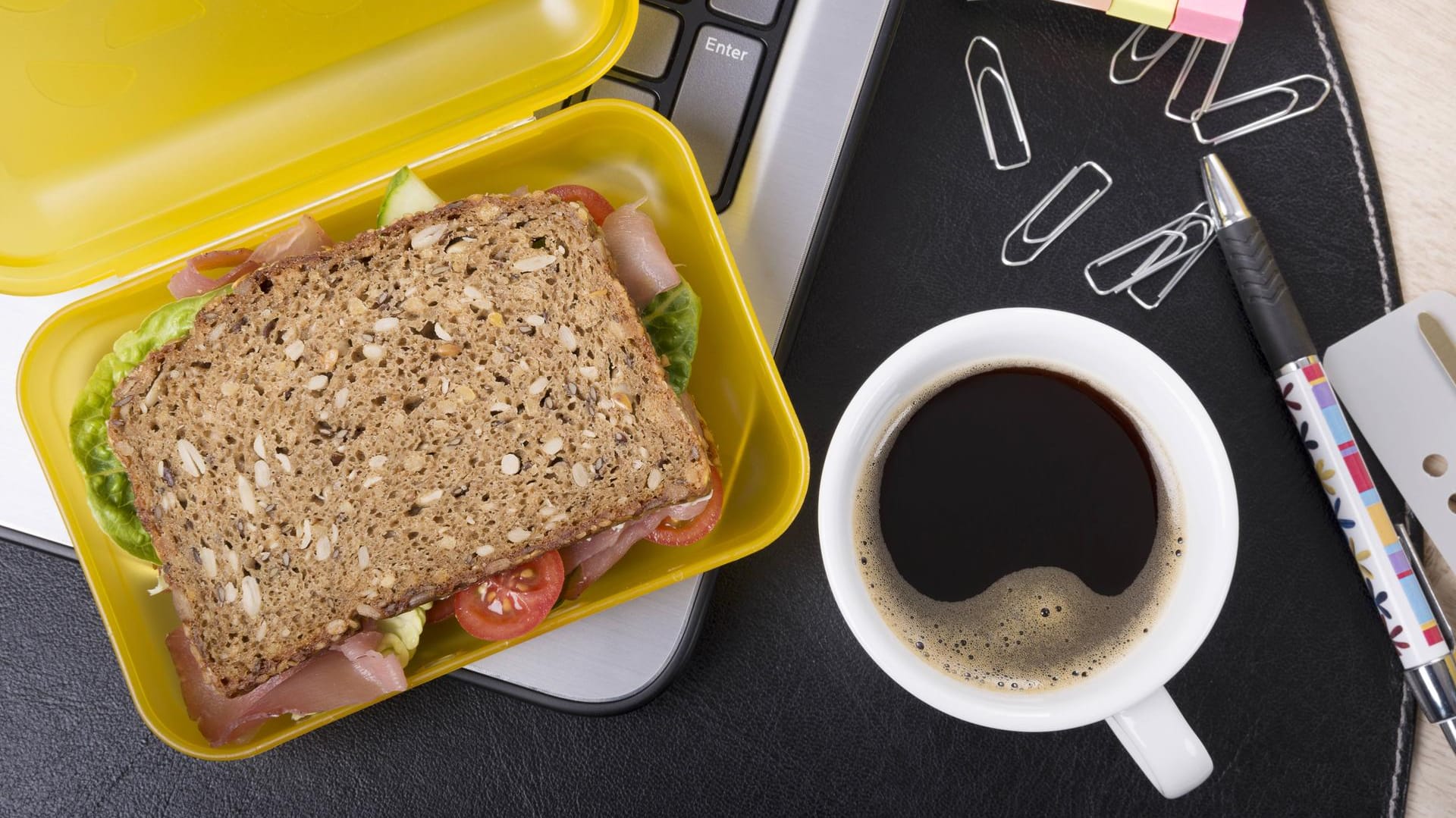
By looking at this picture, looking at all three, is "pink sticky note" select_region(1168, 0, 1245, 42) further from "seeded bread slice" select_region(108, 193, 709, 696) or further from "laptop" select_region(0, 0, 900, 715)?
"seeded bread slice" select_region(108, 193, 709, 696)

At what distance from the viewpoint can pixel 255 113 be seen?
804 mm

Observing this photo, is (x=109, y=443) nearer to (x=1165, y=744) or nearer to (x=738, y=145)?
(x=738, y=145)

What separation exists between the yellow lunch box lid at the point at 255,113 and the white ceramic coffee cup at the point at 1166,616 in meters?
0.39

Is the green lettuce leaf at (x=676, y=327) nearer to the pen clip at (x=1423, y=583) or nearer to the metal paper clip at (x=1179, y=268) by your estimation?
the metal paper clip at (x=1179, y=268)

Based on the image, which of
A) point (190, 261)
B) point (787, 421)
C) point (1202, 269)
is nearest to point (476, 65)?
point (190, 261)

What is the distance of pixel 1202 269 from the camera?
92 centimetres

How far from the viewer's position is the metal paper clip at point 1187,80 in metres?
0.92

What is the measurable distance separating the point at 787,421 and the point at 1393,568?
2.00 ft

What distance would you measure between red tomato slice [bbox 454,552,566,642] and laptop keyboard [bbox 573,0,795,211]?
1.24 ft

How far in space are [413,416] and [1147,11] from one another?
0.78 metres

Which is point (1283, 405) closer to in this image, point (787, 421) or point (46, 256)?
point (787, 421)

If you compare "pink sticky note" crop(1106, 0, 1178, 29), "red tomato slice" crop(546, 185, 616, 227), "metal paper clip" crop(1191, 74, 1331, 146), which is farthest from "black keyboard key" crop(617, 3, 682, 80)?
"metal paper clip" crop(1191, 74, 1331, 146)

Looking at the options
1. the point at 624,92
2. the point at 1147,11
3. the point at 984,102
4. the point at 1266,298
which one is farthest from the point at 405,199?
the point at 1266,298

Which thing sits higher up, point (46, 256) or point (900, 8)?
point (900, 8)
